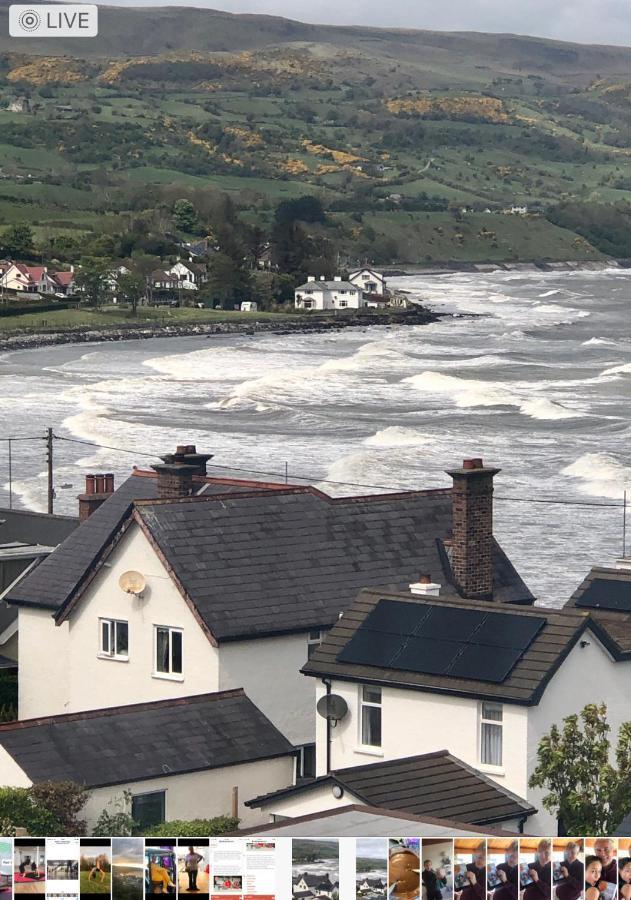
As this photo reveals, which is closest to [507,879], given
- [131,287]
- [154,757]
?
[154,757]

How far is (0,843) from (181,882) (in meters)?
1.11

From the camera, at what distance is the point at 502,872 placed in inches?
476

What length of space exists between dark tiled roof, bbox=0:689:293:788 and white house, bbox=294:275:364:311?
550ft

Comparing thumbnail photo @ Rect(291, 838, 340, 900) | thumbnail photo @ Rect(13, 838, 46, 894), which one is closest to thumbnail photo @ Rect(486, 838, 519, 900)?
thumbnail photo @ Rect(291, 838, 340, 900)

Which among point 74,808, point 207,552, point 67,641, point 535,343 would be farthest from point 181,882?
point 535,343

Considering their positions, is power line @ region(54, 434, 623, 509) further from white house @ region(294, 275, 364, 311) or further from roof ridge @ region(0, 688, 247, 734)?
white house @ region(294, 275, 364, 311)

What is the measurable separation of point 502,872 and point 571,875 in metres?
0.41

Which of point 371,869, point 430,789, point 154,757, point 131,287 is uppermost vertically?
point 131,287

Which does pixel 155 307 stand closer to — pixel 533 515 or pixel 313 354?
pixel 313 354

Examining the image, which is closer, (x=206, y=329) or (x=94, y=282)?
(x=206, y=329)

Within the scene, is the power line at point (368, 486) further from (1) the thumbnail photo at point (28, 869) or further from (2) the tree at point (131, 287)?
(2) the tree at point (131, 287)

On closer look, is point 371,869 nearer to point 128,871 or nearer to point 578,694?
point 128,871

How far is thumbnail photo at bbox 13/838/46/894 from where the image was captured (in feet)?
39.2

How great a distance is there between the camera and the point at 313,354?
13825 centimetres
